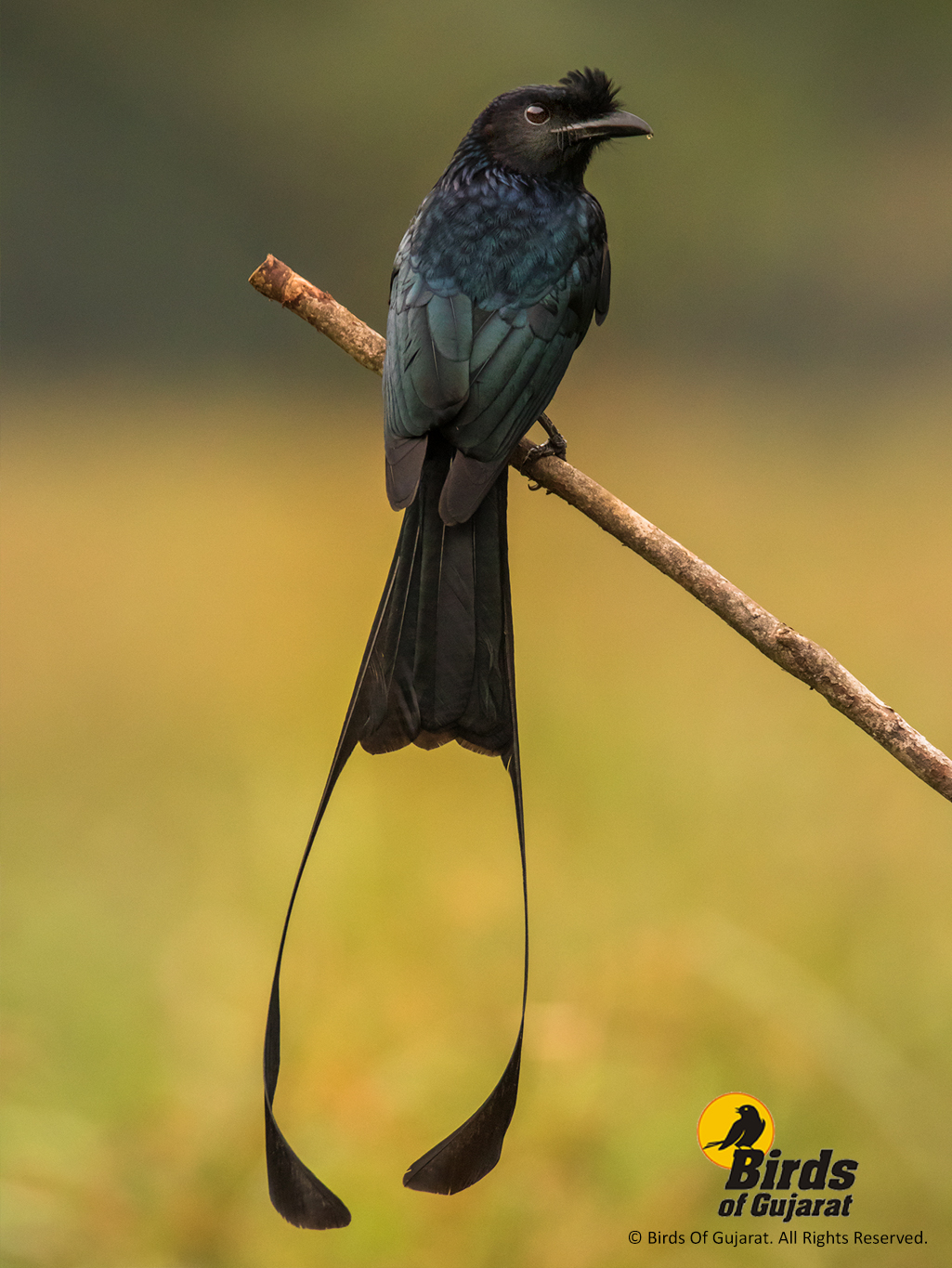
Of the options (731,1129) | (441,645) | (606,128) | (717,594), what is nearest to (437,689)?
(441,645)

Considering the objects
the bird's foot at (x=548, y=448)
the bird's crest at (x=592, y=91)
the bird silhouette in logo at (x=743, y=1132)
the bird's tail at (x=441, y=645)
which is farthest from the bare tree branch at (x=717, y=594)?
the bird silhouette in logo at (x=743, y=1132)

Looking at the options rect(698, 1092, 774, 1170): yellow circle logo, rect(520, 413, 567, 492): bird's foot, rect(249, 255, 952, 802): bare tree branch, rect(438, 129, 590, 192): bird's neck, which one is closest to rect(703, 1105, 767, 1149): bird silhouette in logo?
rect(698, 1092, 774, 1170): yellow circle logo

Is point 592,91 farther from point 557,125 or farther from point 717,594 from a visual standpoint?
point 717,594

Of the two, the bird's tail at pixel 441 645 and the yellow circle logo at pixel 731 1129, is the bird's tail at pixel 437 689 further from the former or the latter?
the yellow circle logo at pixel 731 1129

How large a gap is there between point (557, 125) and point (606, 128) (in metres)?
0.07

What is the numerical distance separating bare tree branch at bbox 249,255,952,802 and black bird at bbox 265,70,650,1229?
8 cm

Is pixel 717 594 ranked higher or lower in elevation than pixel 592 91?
lower

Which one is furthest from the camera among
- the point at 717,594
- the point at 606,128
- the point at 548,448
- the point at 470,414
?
the point at 606,128

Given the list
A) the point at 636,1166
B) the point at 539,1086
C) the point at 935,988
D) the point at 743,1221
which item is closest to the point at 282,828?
the point at 539,1086

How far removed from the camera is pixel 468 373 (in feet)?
3.70

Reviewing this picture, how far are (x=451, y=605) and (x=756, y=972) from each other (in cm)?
75

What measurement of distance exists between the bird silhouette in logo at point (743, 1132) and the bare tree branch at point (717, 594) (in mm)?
535

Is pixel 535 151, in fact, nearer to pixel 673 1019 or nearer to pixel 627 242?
pixel 673 1019

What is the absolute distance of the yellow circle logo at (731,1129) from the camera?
4.00ft
